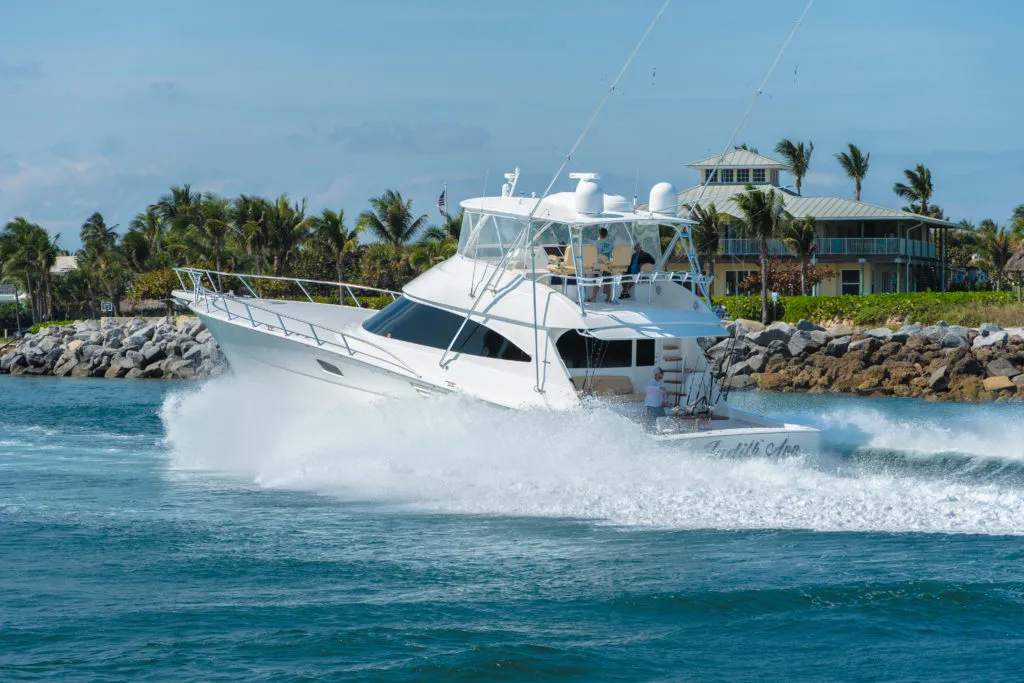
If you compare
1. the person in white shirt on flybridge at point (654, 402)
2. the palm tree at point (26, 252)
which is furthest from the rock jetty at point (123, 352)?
the person in white shirt on flybridge at point (654, 402)

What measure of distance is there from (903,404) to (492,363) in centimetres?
1579

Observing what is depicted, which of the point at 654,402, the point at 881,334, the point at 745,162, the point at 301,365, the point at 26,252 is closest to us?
the point at 654,402

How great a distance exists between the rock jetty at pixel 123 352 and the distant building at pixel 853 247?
70.6ft

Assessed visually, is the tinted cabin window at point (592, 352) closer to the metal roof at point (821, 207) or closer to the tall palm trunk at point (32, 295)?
the metal roof at point (821, 207)

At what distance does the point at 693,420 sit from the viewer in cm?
1491

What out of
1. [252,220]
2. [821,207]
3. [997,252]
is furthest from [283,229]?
[997,252]

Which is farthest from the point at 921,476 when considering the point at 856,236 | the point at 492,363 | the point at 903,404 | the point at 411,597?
the point at 856,236

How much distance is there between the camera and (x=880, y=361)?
33344 millimetres

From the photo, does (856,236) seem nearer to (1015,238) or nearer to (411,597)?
(1015,238)

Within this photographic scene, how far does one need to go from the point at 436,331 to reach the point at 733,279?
37631 mm

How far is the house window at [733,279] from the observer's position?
52125 millimetres

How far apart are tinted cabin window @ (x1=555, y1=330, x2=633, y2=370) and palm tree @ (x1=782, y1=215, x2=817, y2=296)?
31.8 m

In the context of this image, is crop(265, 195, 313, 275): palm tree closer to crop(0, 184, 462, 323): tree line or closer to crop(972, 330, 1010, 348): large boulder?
crop(0, 184, 462, 323): tree line

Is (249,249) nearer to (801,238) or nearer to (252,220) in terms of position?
(252,220)
